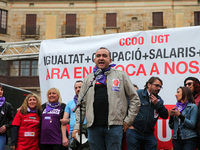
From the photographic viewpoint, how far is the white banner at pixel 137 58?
6238 millimetres

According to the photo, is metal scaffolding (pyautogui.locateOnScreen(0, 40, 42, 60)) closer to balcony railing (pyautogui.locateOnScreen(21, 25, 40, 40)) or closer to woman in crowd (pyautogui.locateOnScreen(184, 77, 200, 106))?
woman in crowd (pyautogui.locateOnScreen(184, 77, 200, 106))

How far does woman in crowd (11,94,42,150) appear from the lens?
5707mm

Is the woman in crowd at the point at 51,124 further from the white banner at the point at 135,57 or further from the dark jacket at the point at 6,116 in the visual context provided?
the white banner at the point at 135,57

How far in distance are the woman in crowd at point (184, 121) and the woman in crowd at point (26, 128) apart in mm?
2422

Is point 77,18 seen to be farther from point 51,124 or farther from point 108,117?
point 108,117

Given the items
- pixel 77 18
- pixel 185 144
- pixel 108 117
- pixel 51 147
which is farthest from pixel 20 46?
pixel 77 18

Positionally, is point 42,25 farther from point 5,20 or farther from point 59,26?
point 5,20

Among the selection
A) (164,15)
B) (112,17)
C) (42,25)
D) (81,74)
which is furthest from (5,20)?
(81,74)

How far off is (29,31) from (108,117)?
24.1 metres

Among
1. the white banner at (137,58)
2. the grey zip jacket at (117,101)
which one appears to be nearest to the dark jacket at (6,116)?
the white banner at (137,58)

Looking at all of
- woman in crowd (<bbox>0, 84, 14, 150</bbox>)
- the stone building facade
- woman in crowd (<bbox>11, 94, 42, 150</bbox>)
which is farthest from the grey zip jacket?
the stone building facade

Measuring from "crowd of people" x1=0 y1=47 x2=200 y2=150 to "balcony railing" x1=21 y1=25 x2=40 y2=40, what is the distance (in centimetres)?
2114

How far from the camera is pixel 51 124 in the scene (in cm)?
573

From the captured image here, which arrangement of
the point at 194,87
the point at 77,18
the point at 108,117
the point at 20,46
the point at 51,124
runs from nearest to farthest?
the point at 108,117 < the point at 194,87 < the point at 51,124 < the point at 20,46 < the point at 77,18
